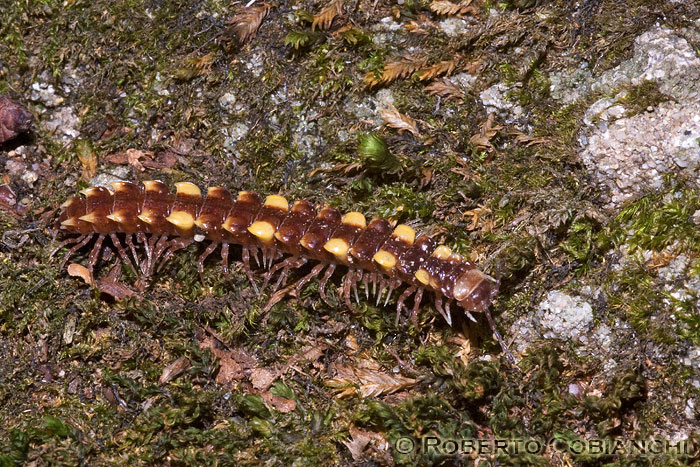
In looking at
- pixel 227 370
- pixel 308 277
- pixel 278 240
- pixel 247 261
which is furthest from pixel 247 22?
pixel 227 370

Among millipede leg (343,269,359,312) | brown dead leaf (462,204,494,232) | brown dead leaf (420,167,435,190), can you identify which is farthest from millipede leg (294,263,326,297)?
brown dead leaf (462,204,494,232)

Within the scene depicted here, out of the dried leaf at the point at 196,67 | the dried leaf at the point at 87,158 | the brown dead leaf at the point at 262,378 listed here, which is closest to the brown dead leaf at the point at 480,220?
the brown dead leaf at the point at 262,378

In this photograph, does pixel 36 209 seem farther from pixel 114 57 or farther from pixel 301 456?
pixel 301 456

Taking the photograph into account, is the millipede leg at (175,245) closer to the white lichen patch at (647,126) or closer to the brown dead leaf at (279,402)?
the brown dead leaf at (279,402)

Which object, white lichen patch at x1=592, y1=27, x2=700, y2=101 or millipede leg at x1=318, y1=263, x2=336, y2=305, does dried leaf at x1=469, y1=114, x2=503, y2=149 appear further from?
millipede leg at x1=318, y1=263, x2=336, y2=305

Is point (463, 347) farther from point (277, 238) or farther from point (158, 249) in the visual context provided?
point (158, 249)

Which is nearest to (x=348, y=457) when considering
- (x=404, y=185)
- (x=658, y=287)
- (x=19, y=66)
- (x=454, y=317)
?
(x=454, y=317)
